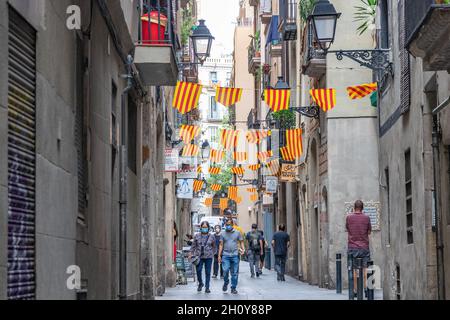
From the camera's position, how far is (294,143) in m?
34.3

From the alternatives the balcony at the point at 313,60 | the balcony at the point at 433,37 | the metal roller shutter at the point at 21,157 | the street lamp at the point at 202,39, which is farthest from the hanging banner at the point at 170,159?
the metal roller shutter at the point at 21,157

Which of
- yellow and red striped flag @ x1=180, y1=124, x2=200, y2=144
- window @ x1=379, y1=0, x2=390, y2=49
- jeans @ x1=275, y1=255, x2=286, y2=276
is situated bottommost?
jeans @ x1=275, y1=255, x2=286, y2=276

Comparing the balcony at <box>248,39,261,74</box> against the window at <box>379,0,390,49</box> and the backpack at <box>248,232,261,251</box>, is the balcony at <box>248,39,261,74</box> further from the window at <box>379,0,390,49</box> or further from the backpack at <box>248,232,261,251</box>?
the window at <box>379,0,390,49</box>

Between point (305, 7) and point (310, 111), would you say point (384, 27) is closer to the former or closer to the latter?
point (305, 7)

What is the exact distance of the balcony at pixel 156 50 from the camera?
1722 centimetres

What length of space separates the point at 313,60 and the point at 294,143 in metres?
6.77

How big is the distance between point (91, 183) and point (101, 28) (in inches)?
95.5

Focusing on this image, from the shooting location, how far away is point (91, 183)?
41.4 feet

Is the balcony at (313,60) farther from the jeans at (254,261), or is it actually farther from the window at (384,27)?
the jeans at (254,261)

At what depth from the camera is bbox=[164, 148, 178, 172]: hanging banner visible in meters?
29.9

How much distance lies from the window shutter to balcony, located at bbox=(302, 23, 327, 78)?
30.4 feet

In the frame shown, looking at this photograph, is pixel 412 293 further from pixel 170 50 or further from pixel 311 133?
pixel 311 133

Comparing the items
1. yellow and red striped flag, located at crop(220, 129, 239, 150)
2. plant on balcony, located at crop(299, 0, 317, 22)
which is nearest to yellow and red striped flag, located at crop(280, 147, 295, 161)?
yellow and red striped flag, located at crop(220, 129, 239, 150)
